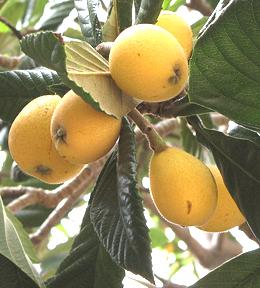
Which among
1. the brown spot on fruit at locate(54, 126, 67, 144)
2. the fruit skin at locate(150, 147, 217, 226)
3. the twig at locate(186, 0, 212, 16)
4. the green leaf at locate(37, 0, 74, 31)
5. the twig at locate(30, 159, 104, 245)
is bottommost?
the twig at locate(30, 159, 104, 245)

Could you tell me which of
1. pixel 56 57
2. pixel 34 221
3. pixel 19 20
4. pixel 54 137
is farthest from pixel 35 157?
pixel 19 20

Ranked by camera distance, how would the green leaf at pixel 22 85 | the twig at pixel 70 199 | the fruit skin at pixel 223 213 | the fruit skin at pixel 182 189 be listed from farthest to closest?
the twig at pixel 70 199
the green leaf at pixel 22 85
the fruit skin at pixel 223 213
the fruit skin at pixel 182 189

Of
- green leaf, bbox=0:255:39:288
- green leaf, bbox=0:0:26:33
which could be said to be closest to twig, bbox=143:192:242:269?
green leaf, bbox=0:0:26:33

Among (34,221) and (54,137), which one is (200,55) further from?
(34,221)

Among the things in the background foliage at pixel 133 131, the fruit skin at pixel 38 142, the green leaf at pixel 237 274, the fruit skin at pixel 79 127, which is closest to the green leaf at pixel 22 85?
the background foliage at pixel 133 131

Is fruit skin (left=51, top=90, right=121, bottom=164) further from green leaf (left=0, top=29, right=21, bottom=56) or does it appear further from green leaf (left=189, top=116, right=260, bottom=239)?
green leaf (left=0, top=29, right=21, bottom=56)

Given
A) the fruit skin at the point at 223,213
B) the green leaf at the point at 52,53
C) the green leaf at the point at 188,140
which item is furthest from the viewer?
the green leaf at the point at 188,140

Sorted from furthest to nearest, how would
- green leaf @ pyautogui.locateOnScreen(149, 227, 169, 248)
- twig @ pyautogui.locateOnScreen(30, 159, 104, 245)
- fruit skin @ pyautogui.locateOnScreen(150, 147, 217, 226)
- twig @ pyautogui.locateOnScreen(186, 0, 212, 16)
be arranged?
green leaf @ pyautogui.locateOnScreen(149, 227, 169, 248) < twig @ pyautogui.locateOnScreen(186, 0, 212, 16) < twig @ pyautogui.locateOnScreen(30, 159, 104, 245) < fruit skin @ pyautogui.locateOnScreen(150, 147, 217, 226)

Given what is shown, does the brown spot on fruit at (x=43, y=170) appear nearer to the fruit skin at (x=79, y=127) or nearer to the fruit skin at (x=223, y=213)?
the fruit skin at (x=79, y=127)
